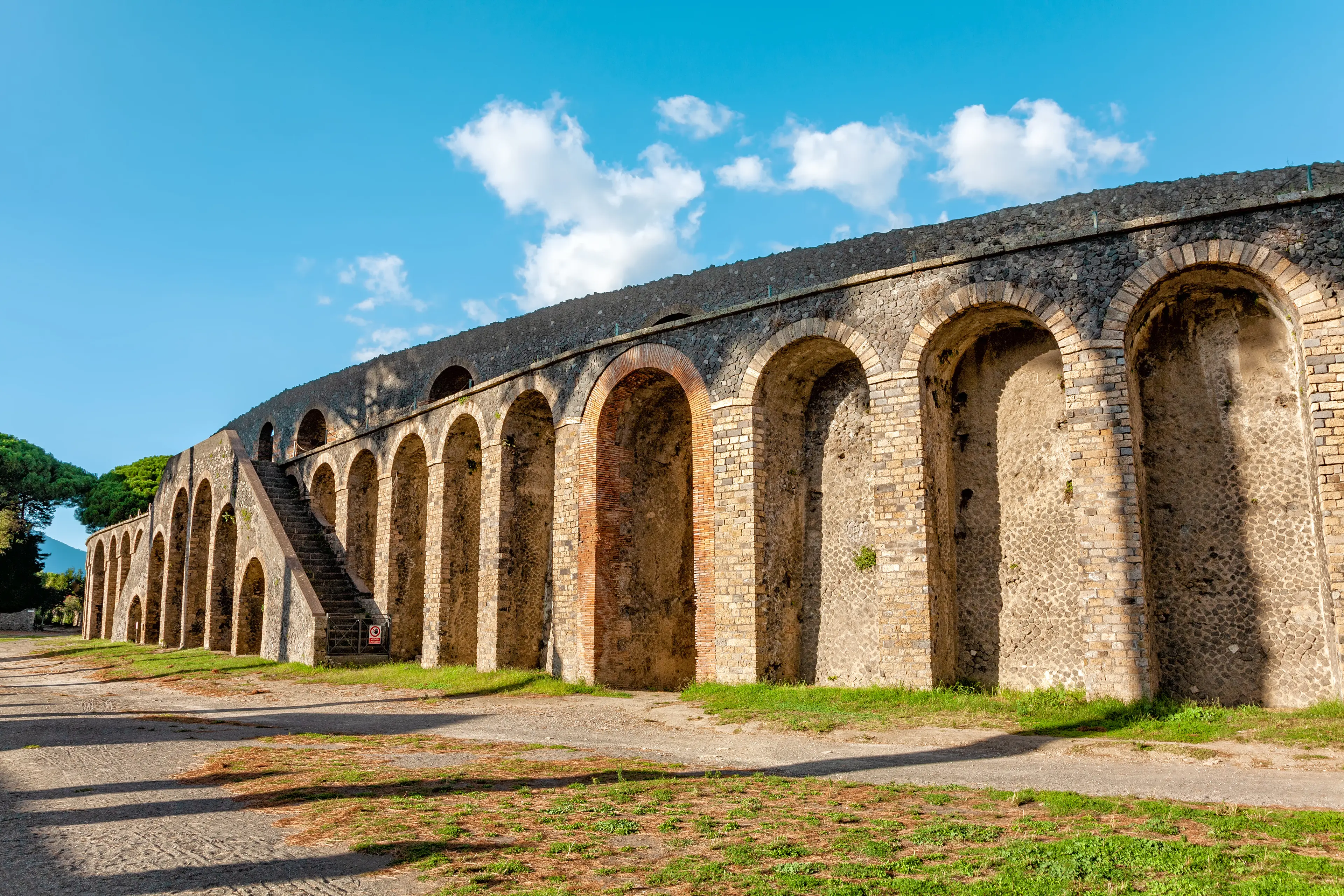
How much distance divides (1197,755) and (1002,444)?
4.98 m

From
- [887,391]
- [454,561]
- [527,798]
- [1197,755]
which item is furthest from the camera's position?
[454,561]

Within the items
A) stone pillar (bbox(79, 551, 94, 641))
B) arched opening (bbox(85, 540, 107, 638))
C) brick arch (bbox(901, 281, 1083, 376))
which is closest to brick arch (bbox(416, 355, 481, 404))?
brick arch (bbox(901, 281, 1083, 376))

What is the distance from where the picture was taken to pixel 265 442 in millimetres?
39219

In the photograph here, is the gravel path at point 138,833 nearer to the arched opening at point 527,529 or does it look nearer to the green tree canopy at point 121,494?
the arched opening at point 527,529

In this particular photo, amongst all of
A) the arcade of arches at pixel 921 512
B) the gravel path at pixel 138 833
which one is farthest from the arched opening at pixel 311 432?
the gravel path at pixel 138 833

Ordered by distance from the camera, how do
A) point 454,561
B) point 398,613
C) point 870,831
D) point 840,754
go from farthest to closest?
1. point 398,613
2. point 454,561
3. point 840,754
4. point 870,831

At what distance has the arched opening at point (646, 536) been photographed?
14.7 m

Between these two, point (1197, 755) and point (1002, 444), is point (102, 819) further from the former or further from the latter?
point (1002, 444)

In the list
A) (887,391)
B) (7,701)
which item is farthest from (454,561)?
(887,391)

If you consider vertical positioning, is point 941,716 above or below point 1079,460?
below

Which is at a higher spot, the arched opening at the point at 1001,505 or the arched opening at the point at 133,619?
the arched opening at the point at 1001,505

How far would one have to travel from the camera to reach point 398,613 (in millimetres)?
20578

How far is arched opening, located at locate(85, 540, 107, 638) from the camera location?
140 ft

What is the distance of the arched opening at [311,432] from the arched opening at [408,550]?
52.0 ft
